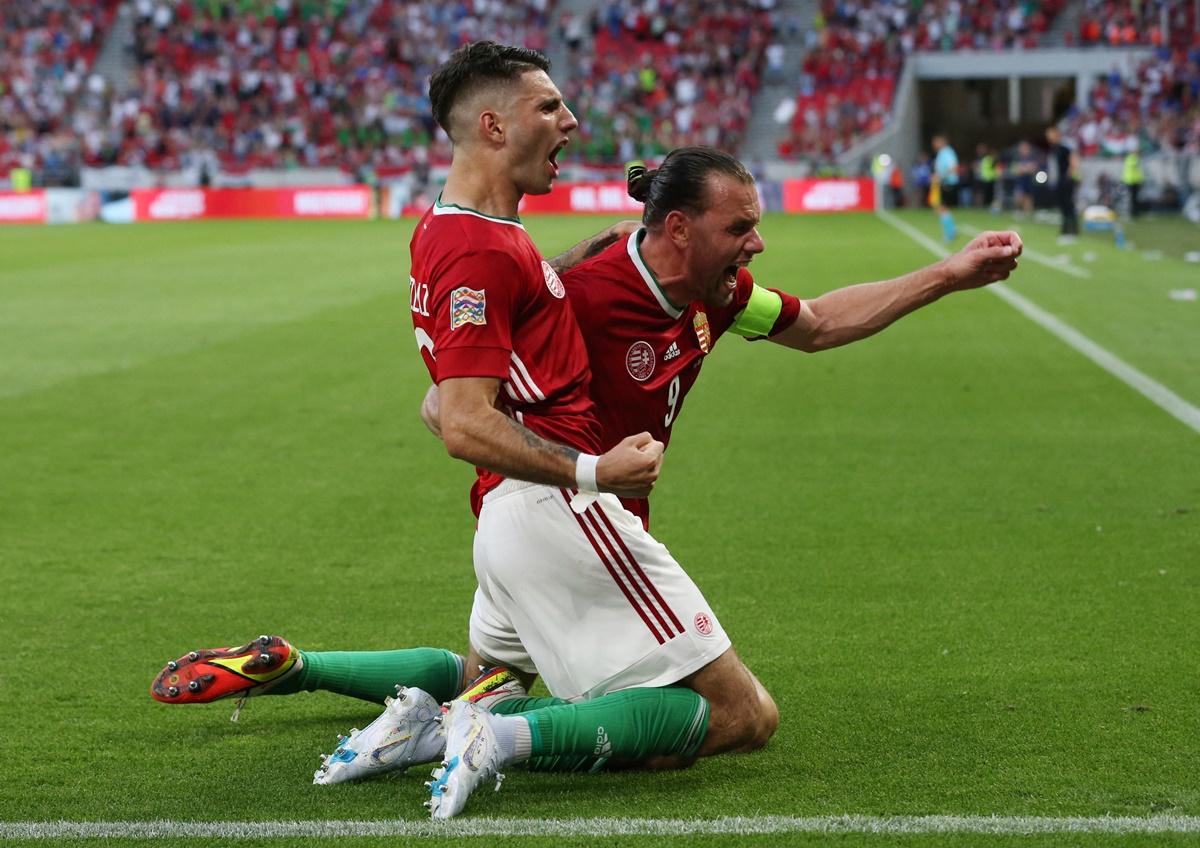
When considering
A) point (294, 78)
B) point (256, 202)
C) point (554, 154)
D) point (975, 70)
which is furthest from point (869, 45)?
point (554, 154)

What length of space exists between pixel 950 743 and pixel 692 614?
0.85 m

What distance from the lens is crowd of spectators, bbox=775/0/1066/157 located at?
4894 cm

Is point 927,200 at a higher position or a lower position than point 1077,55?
lower

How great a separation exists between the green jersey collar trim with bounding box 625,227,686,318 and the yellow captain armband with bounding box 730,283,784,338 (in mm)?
418

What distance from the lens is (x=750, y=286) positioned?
5039mm

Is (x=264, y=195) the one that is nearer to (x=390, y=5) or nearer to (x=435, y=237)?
(x=390, y=5)

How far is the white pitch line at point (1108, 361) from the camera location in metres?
11.1

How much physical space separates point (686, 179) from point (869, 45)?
48742mm

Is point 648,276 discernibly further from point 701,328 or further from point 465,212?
point 465,212

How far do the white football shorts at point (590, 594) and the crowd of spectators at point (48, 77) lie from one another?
48.8m

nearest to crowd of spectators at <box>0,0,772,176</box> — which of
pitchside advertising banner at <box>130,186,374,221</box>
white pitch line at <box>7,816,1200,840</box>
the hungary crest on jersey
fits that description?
pitchside advertising banner at <box>130,186,374,221</box>

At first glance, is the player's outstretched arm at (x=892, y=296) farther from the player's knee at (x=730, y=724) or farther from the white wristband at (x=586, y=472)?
the white wristband at (x=586, y=472)

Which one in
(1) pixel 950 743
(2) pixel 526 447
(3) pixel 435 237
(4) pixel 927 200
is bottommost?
(4) pixel 927 200

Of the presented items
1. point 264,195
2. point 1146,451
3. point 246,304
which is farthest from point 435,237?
point 264,195
